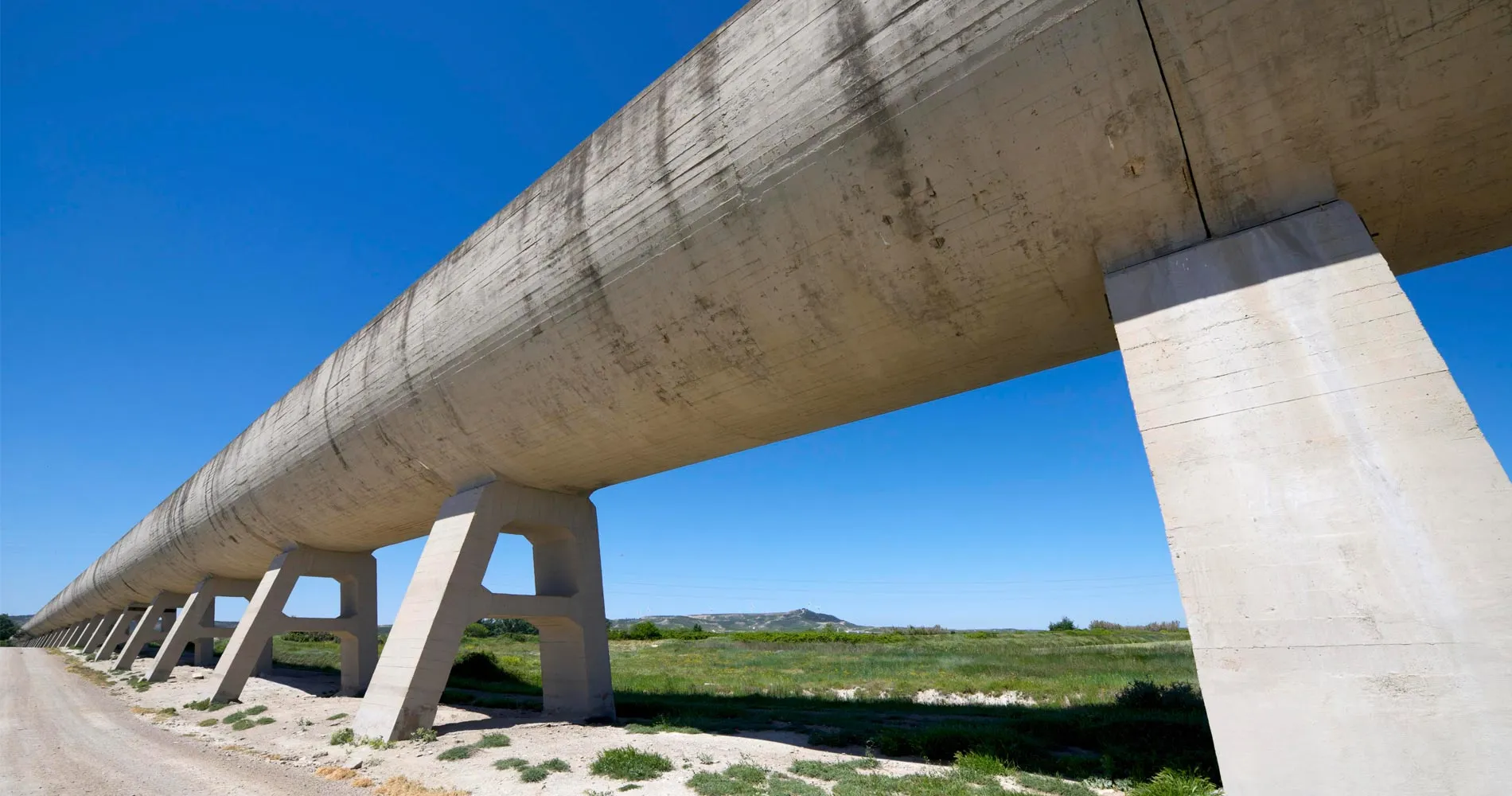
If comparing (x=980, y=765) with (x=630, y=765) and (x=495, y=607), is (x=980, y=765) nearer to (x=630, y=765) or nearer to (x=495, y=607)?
(x=630, y=765)

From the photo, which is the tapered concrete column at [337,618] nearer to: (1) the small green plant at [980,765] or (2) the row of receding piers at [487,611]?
(2) the row of receding piers at [487,611]

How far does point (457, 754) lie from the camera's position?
9.16 m

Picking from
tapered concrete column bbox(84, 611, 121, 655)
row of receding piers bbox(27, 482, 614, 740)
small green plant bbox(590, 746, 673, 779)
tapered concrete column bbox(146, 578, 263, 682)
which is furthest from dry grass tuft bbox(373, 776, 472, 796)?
A: tapered concrete column bbox(84, 611, 121, 655)

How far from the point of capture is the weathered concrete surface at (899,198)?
4.86m

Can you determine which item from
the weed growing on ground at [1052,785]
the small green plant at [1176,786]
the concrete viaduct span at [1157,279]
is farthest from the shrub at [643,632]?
the small green plant at [1176,786]

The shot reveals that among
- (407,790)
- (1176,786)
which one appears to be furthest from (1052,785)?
(407,790)

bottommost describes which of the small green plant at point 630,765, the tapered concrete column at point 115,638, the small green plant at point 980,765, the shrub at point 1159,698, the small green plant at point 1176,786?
the small green plant at point 630,765

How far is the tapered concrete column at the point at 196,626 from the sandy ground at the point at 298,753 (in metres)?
9.01

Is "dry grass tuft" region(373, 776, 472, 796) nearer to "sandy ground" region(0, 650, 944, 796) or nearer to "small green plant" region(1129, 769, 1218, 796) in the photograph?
"sandy ground" region(0, 650, 944, 796)

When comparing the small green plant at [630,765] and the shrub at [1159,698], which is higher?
the shrub at [1159,698]

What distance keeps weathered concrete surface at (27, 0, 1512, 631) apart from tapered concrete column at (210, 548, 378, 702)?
10.8 metres

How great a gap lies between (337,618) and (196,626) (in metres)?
10.4

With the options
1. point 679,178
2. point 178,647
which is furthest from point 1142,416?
point 178,647

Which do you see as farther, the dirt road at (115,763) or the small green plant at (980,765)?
the dirt road at (115,763)
